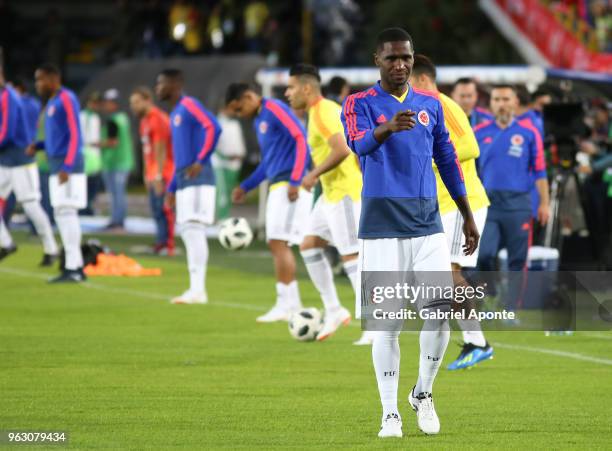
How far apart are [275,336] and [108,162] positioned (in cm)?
1255

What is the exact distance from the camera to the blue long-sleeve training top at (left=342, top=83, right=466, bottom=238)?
812 cm

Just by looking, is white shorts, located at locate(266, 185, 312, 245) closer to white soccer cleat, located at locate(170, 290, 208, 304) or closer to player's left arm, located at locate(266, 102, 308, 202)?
player's left arm, located at locate(266, 102, 308, 202)

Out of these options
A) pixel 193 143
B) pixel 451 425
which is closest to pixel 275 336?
pixel 193 143

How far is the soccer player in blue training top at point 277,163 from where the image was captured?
13266mm

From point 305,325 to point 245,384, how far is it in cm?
222

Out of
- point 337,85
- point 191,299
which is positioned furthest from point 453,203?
point 337,85

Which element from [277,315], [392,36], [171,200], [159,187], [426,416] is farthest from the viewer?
[159,187]

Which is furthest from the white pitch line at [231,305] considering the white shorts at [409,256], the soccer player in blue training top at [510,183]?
the white shorts at [409,256]

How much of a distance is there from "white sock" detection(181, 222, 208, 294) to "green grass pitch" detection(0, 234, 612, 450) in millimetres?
359

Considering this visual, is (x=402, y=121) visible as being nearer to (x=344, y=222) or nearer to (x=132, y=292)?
(x=344, y=222)

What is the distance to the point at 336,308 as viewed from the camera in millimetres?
12742

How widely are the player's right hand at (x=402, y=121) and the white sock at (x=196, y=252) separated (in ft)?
24.8

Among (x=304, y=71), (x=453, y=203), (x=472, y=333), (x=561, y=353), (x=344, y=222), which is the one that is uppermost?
(x=304, y=71)

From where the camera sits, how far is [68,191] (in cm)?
1623
